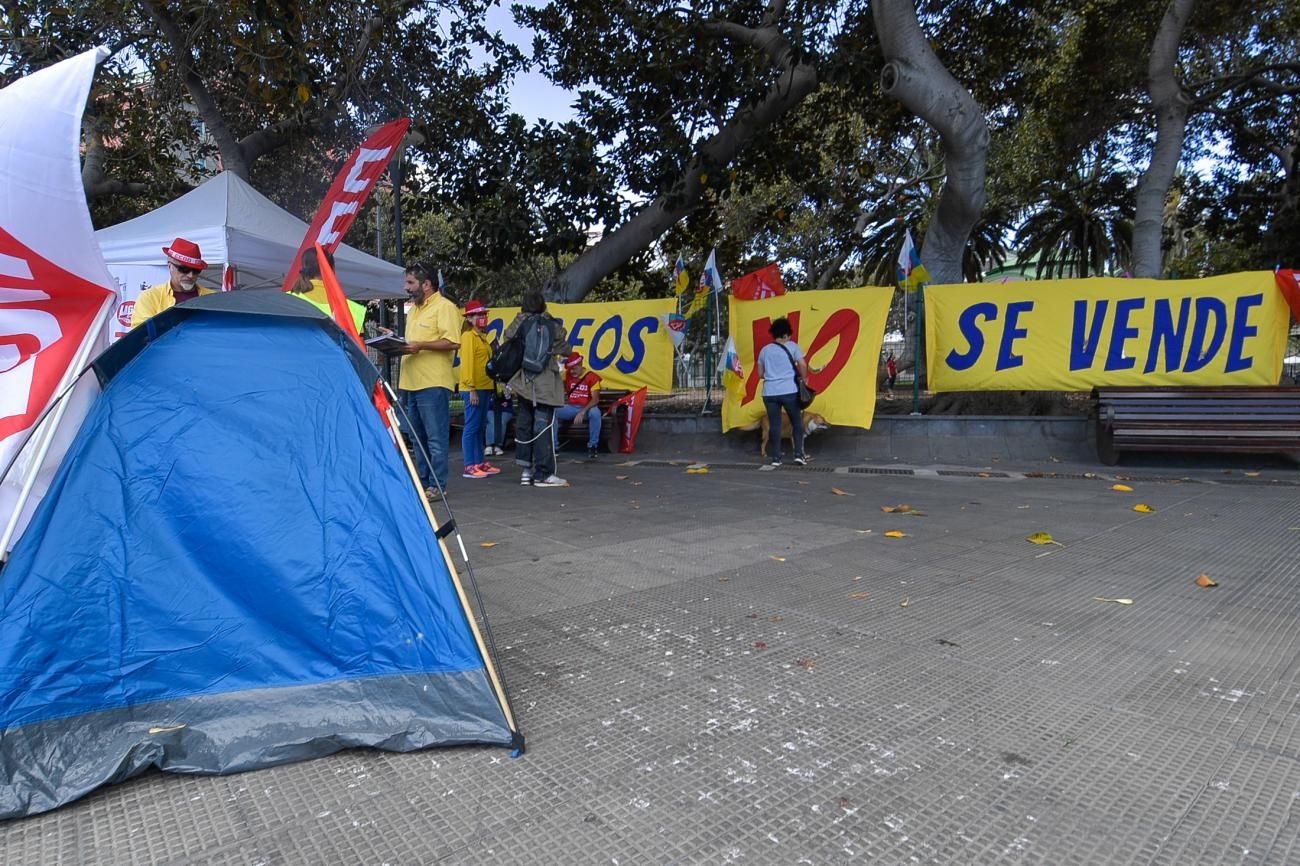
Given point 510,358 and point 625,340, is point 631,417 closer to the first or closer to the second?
point 625,340

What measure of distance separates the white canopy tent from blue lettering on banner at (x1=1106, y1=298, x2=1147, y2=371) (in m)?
8.22

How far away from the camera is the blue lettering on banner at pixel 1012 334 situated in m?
8.63

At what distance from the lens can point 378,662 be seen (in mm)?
2605

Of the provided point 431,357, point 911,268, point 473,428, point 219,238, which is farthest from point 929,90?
point 219,238

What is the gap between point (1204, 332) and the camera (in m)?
8.11

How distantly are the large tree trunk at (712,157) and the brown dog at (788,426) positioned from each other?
3.40m

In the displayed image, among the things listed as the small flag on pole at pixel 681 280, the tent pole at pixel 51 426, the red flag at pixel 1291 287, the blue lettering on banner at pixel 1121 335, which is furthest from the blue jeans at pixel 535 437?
the red flag at pixel 1291 287

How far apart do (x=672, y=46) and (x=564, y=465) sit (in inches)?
232

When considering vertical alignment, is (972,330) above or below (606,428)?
above

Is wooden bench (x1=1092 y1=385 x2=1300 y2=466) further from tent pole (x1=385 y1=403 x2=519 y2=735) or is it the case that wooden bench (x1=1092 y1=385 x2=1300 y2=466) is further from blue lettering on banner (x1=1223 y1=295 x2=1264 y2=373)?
tent pole (x1=385 y1=403 x2=519 y2=735)

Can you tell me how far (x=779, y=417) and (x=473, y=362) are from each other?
339 cm

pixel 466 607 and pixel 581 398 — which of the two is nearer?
pixel 466 607

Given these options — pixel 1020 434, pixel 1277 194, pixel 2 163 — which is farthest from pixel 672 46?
pixel 1277 194

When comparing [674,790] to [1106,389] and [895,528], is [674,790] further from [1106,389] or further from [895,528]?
[1106,389]
